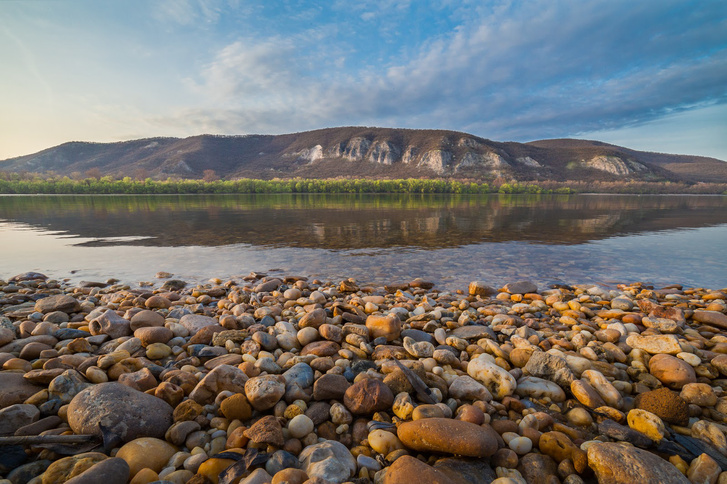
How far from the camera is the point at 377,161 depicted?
588 feet

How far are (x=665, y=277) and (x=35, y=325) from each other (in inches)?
665

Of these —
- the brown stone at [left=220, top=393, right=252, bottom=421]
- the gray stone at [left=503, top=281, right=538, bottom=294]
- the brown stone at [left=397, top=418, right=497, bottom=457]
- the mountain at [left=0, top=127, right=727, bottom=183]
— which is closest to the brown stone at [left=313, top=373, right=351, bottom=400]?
the brown stone at [left=220, top=393, right=252, bottom=421]

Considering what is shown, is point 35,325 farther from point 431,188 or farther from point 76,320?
point 431,188

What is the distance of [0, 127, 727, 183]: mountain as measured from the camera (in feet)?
511

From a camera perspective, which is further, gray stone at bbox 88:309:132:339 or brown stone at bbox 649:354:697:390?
gray stone at bbox 88:309:132:339

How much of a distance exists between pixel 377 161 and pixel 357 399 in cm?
18203

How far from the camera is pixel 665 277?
10.9m

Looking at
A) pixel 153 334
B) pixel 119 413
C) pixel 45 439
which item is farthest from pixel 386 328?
pixel 45 439

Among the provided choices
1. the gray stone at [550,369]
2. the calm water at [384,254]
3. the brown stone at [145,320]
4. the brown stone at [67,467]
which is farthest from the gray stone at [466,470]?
the calm water at [384,254]

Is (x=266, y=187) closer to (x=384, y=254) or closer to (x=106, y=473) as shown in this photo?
(x=384, y=254)

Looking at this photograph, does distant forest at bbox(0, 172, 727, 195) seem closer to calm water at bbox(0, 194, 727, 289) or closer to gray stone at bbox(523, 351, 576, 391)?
calm water at bbox(0, 194, 727, 289)

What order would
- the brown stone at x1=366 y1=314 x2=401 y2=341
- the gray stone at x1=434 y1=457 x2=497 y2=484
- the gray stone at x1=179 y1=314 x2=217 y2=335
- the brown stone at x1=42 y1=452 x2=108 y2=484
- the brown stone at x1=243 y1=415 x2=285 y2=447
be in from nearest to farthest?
the brown stone at x1=42 y1=452 x2=108 y2=484, the gray stone at x1=434 y1=457 x2=497 y2=484, the brown stone at x1=243 y1=415 x2=285 y2=447, the brown stone at x1=366 y1=314 x2=401 y2=341, the gray stone at x1=179 y1=314 x2=217 y2=335

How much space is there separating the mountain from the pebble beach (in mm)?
149517

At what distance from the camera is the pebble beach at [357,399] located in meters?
2.84
